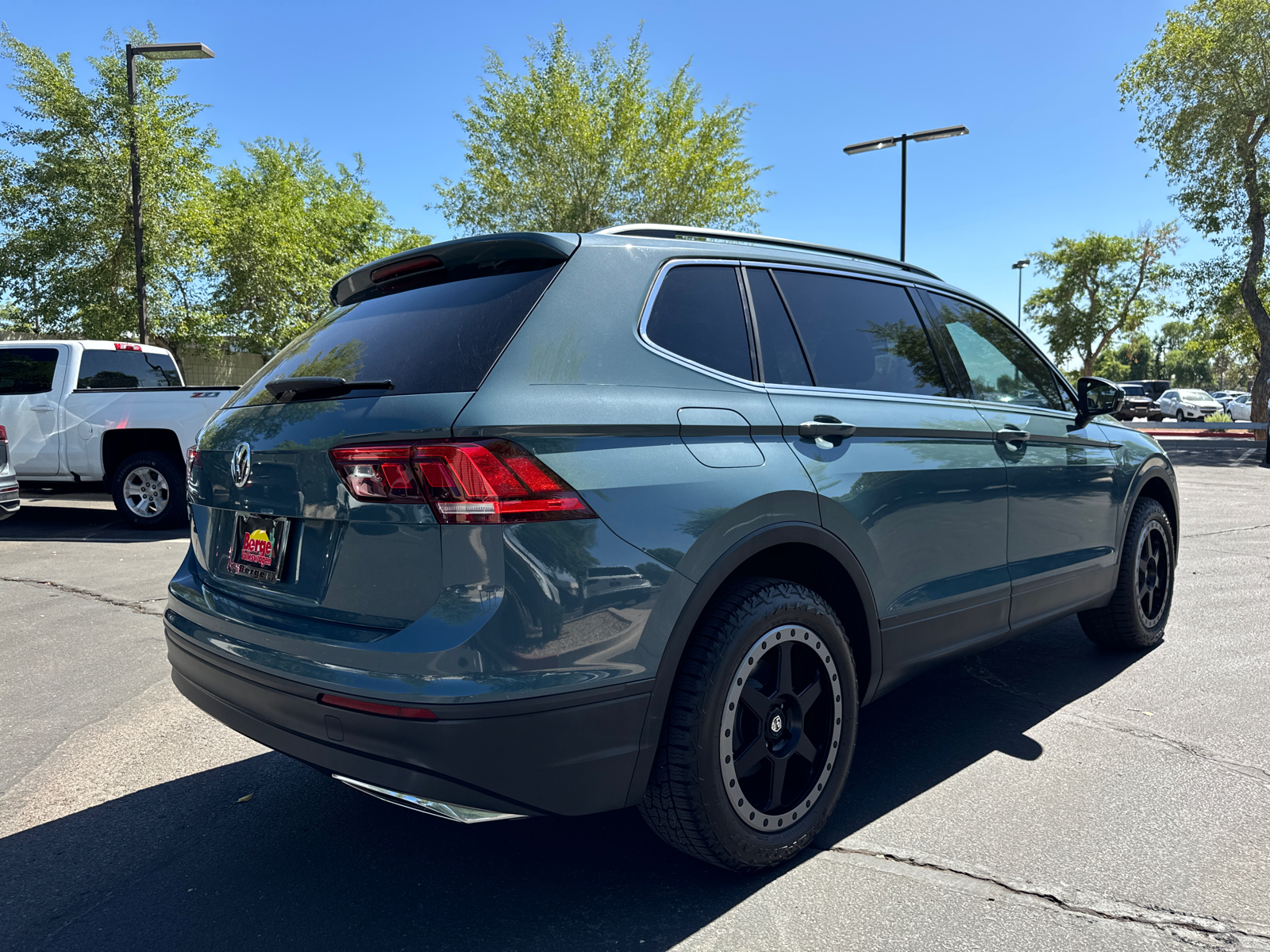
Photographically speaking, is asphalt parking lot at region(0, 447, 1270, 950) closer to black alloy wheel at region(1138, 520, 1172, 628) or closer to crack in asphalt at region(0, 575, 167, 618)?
black alloy wheel at region(1138, 520, 1172, 628)

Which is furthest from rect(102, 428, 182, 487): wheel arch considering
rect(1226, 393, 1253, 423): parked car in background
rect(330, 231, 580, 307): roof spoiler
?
rect(1226, 393, 1253, 423): parked car in background

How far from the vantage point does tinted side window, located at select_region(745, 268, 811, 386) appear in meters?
2.90

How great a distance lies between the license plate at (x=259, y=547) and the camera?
2541 mm

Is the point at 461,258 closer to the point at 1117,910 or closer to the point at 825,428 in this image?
the point at 825,428

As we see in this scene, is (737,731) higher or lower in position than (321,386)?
lower

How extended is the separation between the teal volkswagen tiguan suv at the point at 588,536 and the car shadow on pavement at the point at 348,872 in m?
0.29

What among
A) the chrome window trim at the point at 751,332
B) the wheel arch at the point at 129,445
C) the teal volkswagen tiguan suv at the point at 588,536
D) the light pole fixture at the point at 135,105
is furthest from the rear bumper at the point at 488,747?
the light pole fixture at the point at 135,105

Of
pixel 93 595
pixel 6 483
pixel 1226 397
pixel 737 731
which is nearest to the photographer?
pixel 737 731

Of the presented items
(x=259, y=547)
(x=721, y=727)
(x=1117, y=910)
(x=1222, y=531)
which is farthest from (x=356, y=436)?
(x=1222, y=531)

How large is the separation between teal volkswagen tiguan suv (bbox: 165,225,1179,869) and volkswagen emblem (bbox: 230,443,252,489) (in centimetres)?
1

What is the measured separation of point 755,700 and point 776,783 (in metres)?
0.27

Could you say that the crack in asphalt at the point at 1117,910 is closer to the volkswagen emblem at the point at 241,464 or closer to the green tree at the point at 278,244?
the volkswagen emblem at the point at 241,464

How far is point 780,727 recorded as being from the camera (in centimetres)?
267

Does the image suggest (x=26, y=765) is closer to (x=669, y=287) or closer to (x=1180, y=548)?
(x=669, y=287)
